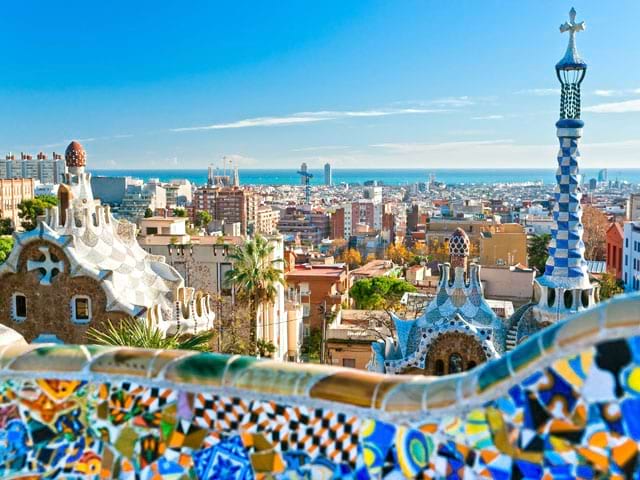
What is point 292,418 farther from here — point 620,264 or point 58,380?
point 620,264

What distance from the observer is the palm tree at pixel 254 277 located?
21.0m

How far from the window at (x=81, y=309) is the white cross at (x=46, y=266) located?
2.21 ft

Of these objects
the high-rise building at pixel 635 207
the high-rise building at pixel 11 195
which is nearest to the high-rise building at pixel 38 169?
the high-rise building at pixel 11 195

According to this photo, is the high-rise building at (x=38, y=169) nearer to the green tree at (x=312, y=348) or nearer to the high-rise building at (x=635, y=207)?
the high-rise building at (x=635, y=207)

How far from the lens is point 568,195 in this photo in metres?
14.1

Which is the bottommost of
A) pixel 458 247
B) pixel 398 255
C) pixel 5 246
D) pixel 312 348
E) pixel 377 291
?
pixel 398 255

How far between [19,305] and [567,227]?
36.8 ft

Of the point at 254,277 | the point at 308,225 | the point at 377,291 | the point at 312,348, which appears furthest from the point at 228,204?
the point at 254,277

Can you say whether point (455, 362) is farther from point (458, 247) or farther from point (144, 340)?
point (144, 340)

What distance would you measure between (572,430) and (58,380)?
237cm

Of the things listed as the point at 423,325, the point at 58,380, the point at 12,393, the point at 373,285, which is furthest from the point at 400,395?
the point at 373,285

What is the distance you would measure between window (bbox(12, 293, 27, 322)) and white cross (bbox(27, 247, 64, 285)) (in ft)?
2.14

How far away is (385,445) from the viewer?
337 centimetres

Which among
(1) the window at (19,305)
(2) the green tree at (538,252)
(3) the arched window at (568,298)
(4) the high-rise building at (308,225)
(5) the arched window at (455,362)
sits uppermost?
(3) the arched window at (568,298)
